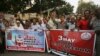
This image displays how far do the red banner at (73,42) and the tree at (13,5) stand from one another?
28434 millimetres

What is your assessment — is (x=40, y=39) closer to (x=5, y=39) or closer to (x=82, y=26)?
(x=5, y=39)

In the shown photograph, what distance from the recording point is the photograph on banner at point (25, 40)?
15.5 m

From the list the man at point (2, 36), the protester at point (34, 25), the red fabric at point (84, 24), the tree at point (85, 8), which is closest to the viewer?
the red fabric at point (84, 24)

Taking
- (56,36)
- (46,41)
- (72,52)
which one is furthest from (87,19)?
(46,41)

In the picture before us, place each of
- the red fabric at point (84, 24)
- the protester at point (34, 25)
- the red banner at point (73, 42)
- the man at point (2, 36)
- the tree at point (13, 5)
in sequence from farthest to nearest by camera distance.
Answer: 1. the tree at point (13, 5)
2. the protester at point (34, 25)
3. the man at point (2, 36)
4. the red fabric at point (84, 24)
5. the red banner at point (73, 42)

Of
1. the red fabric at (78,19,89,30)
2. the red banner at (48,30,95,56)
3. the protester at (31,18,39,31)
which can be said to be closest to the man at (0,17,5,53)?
the protester at (31,18,39,31)

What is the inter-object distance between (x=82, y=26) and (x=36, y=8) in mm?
44231

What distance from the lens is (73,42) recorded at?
1285 centimetres

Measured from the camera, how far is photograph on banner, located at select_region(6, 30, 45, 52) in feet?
50.8

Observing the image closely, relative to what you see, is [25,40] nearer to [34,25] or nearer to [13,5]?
[34,25]

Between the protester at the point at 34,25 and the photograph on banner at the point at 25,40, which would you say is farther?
the protester at the point at 34,25

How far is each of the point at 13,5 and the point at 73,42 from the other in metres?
34.4

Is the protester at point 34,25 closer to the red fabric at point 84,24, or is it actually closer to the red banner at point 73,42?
the red banner at point 73,42

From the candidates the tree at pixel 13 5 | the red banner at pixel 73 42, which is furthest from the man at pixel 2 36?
the tree at pixel 13 5
